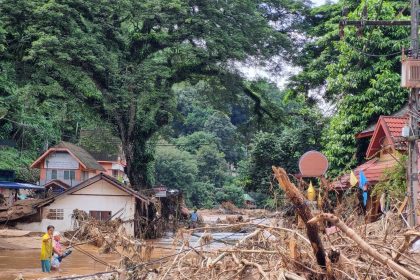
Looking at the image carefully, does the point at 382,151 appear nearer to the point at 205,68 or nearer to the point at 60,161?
the point at 205,68

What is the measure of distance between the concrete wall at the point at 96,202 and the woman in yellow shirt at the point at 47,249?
47.4 ft

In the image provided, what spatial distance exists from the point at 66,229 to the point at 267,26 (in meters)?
15.7

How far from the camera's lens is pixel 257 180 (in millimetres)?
39719

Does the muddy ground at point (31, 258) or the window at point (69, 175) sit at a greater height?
the window at point (69, 175)

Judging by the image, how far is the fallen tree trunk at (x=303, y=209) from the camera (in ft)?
24.0

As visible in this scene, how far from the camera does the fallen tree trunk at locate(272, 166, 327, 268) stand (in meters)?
7.30

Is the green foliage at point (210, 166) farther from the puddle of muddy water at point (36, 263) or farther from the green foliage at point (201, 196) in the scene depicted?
the puddle of muddy water at point (36, 263)

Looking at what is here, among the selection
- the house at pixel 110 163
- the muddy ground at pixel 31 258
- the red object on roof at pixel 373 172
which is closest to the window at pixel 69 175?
the house at pixel 110 163

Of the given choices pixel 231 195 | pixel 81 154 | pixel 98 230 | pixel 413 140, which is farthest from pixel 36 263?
pixel 231 195

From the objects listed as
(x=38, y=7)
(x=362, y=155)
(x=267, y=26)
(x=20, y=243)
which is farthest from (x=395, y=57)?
(x=20, y=243)

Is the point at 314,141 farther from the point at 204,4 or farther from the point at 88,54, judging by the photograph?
the point at 88,54

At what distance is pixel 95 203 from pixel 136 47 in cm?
905

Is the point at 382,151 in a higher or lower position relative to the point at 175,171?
higher

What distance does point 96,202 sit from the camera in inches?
1363
